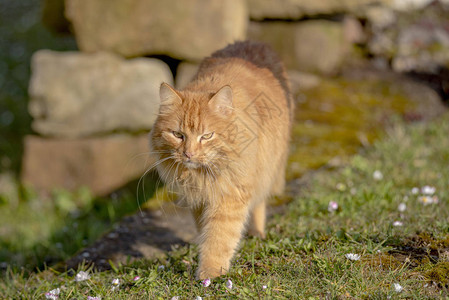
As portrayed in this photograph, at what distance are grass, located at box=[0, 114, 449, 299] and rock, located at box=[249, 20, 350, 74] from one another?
289cm

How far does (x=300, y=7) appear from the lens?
5.64m

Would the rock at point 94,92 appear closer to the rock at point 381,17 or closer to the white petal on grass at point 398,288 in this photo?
the rock at point 381,17

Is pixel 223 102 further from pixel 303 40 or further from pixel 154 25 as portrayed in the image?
pixel 303 40

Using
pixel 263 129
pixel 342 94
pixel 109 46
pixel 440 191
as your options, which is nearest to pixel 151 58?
pixel 109 46

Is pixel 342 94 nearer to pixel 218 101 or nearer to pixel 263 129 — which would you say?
pixel 263 129

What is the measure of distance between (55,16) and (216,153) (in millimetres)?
3883

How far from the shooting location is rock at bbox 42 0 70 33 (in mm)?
5344

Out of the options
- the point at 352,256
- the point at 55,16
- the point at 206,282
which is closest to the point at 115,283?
the point at 206,282

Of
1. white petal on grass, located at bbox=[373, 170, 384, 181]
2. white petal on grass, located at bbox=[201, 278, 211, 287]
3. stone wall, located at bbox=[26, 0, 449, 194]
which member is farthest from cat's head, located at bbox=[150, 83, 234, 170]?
stone wall, located at bbox=[26, 0, 449, 194]

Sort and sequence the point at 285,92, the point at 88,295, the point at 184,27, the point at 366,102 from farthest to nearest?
the point at 366,102 → the point at 184,27 → the point at 285,92 → the point at 88,295

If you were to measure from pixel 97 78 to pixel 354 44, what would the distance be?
3.68 meters

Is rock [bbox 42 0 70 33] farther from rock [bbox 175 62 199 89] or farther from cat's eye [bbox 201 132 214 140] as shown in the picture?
cat's eye [bbox 201 132 214 140]

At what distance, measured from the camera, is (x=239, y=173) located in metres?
2.47

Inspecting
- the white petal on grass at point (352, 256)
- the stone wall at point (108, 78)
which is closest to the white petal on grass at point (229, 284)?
the white petal on grass at point (352, 256)
